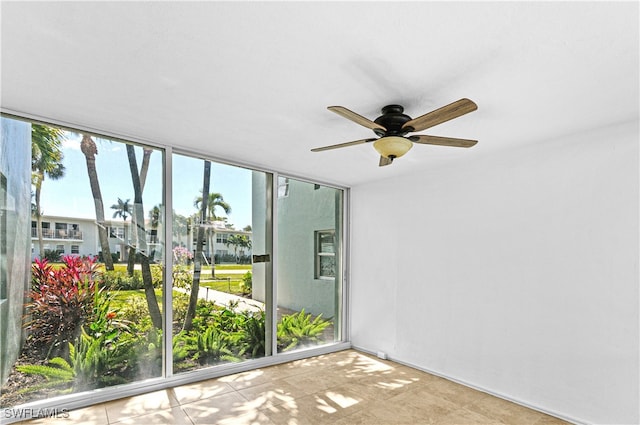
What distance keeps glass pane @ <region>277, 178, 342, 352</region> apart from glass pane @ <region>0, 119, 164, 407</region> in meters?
1.41

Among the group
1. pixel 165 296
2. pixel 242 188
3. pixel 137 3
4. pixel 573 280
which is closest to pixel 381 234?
pixel 242 188

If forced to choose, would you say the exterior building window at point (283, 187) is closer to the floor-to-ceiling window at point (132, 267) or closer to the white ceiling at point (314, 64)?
the floor-to-ceiling window at point (132, 267)

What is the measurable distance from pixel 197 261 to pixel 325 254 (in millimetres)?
1732

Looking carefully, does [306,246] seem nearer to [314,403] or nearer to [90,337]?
[314,403]

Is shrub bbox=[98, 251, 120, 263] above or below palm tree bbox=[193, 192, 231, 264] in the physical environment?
below

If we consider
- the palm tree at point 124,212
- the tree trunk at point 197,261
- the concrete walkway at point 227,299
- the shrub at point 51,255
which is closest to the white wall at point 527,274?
the concrete walkway at point 227,299

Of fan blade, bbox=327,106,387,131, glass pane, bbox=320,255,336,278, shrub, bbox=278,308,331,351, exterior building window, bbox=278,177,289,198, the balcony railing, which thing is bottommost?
shrub, bbox=278,308,331,351

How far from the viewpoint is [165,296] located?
10.7 feet

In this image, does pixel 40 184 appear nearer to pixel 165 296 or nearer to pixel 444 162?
pixel 165 296

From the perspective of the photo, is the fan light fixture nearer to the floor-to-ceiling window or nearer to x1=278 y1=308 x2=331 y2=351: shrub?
the floor-to-ceiling window

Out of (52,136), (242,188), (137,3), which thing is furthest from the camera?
(242,188)

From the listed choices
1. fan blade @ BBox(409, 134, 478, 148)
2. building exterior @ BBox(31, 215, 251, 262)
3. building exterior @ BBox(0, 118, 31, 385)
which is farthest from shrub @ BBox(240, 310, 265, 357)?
fan blade @ BBox(409, 134, 478, 148)

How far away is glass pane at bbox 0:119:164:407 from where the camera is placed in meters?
2.68

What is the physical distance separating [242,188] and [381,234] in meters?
1.76
